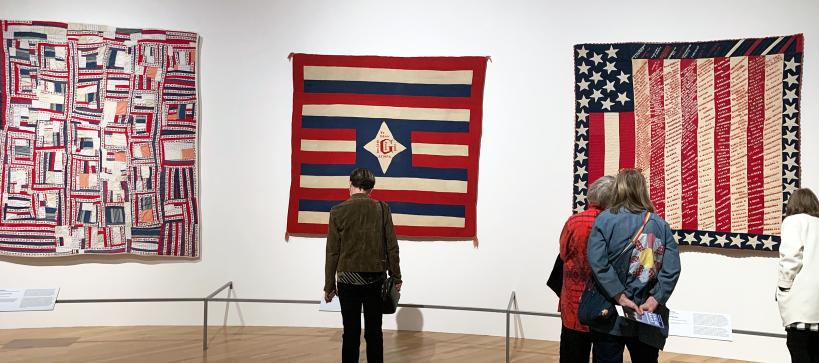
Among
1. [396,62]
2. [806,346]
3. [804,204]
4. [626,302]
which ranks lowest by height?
[806,346]

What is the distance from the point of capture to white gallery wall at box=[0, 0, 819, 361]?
6340 mm

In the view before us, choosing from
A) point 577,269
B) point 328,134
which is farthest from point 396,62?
point 577,269

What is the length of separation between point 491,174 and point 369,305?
2341 millimetres

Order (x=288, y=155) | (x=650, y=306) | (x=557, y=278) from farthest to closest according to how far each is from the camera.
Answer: (x=288, y=155) < (x=557, y=278) < (x=650, y=306)

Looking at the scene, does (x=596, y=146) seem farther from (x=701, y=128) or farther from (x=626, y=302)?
(x=626, y=302)

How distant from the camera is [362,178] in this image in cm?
450

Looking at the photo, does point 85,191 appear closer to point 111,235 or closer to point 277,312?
point 111,235

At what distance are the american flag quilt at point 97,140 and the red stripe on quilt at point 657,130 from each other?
3.87 m

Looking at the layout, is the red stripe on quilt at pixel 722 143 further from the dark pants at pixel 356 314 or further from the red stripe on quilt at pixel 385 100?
the dark pants at pixel 356 314

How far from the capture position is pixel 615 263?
3.37 m

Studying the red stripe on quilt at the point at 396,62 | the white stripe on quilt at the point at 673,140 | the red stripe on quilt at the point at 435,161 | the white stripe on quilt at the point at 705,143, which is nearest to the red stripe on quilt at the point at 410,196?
the red stripe on quilt at the point at 435,161

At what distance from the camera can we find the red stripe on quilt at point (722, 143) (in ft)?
19.2

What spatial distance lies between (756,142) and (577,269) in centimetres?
290

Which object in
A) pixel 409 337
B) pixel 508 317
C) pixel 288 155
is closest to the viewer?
pixel 508 317
